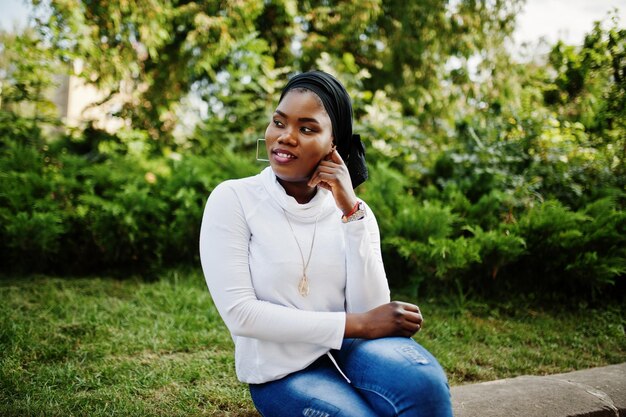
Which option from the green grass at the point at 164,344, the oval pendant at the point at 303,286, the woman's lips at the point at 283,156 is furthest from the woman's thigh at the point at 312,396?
the woman's lips at the point at 283,156

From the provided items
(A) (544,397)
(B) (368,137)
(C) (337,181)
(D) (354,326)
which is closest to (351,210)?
(C) (337,181)

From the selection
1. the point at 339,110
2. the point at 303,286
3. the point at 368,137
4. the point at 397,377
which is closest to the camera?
the point at 397,377

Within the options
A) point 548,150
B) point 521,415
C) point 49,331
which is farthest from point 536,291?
point 49,331

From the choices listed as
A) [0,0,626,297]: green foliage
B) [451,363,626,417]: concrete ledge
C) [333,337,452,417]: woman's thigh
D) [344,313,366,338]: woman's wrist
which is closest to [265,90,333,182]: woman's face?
[344,313,366,338]: woman's wrist

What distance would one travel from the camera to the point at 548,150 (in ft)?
18.6

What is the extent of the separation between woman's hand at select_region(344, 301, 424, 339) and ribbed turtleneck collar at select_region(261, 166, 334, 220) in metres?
0.46

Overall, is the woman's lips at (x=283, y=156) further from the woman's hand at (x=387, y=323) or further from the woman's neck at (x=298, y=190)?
the woman's hand at (x=387, y=323)

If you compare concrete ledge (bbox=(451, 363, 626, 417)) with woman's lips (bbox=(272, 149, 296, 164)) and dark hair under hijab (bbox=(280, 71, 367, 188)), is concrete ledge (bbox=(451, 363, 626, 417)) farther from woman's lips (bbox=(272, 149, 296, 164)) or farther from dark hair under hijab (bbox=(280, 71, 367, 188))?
woman's lips (bbox=(272, 149, 296, 164))

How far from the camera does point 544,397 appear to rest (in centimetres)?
272

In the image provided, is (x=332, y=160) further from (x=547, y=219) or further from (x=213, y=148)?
(x=213, y=148)

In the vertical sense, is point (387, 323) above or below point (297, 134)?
below

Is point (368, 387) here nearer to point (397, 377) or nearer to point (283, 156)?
point (397, 377)

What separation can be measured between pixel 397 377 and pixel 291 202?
798mm

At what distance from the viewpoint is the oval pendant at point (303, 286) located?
1.99 meters
